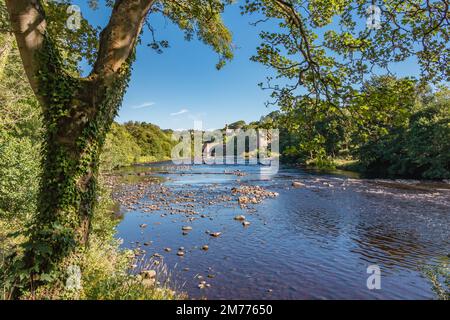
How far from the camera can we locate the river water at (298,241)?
37.4 feet

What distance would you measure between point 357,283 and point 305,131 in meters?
7.72

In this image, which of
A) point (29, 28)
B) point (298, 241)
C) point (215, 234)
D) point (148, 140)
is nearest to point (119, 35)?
point (29, 28)

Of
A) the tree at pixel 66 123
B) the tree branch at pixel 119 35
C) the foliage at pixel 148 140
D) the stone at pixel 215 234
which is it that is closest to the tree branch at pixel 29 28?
the tree at pixel 66 123

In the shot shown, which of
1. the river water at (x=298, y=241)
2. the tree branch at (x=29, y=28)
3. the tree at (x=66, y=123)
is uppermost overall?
the tree branch at (x=29, y=28)

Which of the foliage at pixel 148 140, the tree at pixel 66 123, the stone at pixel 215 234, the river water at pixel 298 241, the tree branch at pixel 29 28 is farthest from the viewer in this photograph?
the foliage at pixel 148 140

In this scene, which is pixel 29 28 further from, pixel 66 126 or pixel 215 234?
pixel 215 234

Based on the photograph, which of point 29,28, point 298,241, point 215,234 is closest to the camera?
point 29,28

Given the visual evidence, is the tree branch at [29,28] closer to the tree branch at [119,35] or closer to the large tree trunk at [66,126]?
the large tree trunk at [66,126]

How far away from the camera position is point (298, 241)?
16391mm

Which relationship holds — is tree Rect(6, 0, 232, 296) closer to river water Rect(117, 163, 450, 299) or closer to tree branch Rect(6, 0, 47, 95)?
tree branch Rect(6, 0, 47, 95)

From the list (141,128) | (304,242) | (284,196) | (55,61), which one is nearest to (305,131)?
(55,61)

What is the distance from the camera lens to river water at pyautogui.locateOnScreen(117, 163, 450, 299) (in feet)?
37.4

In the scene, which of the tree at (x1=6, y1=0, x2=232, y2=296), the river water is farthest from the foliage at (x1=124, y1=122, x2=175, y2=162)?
the tree at (x1=6, y1=0, x2=232, y2=296)

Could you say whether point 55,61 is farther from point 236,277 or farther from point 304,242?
point 304,242
